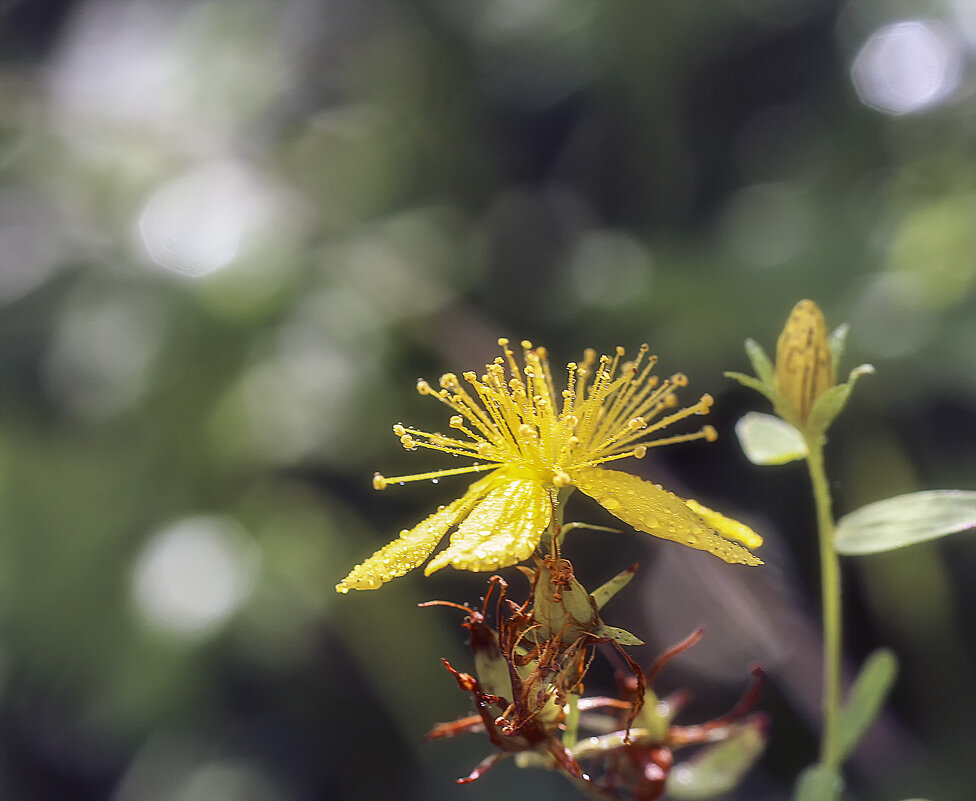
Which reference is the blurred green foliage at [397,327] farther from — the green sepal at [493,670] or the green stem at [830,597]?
the green sepal at [493,670]

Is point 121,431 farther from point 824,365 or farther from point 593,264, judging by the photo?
point 824,365

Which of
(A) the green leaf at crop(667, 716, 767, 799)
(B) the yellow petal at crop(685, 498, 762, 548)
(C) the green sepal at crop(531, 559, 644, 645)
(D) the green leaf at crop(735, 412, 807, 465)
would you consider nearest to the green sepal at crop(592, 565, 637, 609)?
(C) the green sepal at crop(531, 559, 644, 645)

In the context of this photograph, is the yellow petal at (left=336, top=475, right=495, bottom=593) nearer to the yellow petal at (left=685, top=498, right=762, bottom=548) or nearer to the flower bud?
the yellow petal at (left=685, top=498, right=762, bottom=548)

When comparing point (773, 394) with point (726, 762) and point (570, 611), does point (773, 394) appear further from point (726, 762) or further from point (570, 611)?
point (726, 762)

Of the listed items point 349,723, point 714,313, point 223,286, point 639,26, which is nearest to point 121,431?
point 223,286

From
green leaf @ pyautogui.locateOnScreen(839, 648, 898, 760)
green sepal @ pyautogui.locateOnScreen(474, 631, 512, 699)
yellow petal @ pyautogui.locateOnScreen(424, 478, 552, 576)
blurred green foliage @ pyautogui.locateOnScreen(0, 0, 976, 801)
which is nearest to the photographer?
yellow petal @ pyautogui.locateOnScreen(424, 478, 552, 576)

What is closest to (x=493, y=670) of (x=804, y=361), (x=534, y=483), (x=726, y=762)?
(x=534, y=483)
